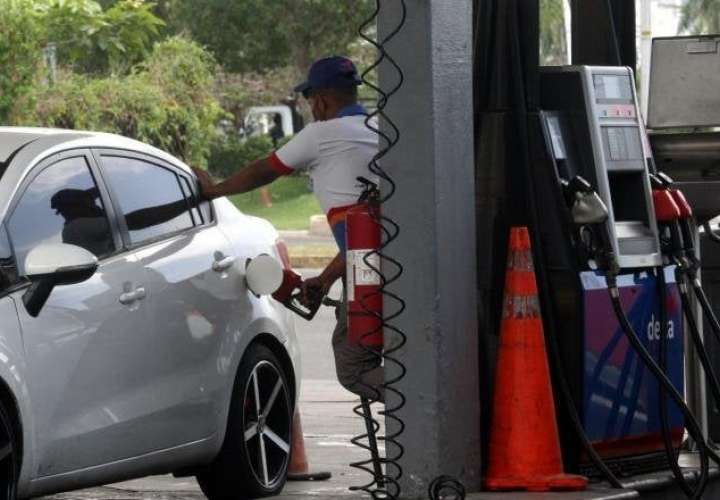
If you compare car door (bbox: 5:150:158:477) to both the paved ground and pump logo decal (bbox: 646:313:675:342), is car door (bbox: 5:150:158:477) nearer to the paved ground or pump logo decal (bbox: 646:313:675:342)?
the paved ground

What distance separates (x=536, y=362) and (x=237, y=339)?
1649mm

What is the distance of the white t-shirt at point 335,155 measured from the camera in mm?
7668

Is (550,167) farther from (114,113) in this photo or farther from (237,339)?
(114,113)

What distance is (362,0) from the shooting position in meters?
48.6

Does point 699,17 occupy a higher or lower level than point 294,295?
lower

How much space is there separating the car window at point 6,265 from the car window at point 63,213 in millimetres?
33

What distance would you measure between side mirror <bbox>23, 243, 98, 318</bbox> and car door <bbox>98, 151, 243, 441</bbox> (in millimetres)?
699

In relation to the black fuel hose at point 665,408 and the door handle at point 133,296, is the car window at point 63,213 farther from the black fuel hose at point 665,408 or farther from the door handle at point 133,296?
the black fuel hose at point 665,408

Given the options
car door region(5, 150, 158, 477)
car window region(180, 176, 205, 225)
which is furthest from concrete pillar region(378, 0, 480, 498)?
car window region(180, 176, 205, 225)

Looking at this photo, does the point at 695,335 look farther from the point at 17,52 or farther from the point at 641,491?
the point at 17,52

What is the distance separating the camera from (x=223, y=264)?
7.77 metres

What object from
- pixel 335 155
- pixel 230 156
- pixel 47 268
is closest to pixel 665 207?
pixel 335 155

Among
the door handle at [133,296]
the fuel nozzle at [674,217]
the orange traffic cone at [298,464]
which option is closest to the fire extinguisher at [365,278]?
the door handle at [133,296]

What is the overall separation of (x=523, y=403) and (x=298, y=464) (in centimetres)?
235
